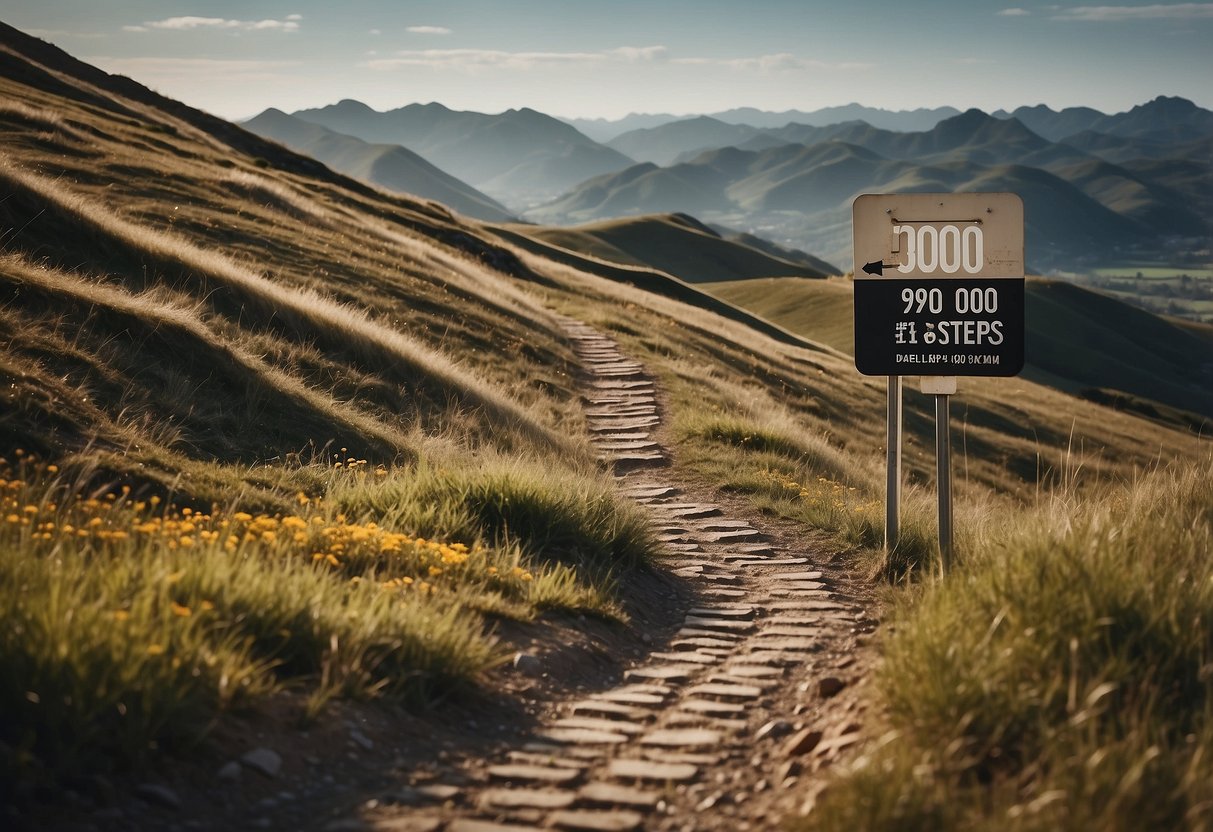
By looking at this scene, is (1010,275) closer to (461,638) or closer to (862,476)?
(461,638)

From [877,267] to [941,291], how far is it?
21.8 inches

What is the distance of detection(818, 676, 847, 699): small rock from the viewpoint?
5.93 m

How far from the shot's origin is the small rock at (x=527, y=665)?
626 cm

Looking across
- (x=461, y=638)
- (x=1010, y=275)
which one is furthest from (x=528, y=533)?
(x=1010, y=275)

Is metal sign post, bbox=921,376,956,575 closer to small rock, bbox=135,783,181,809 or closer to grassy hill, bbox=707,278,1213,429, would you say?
small rock, bbox=135,783,181,809

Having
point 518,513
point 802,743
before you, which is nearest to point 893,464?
point 518,513

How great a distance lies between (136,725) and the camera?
4242 millimetres

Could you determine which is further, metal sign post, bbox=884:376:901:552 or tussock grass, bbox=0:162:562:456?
tussock grass, bbox=0:162:562:456

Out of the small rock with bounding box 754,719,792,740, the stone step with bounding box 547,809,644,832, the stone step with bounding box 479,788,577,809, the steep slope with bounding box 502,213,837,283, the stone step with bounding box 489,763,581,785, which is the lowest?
the small rock with bounding box 754,719,792,740

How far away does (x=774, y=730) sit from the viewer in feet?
18.0

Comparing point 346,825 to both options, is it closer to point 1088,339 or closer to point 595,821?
point 595,821

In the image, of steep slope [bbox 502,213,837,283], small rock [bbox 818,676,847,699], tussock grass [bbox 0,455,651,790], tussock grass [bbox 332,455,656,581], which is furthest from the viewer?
steep slope [bbox 502,213,837,283]

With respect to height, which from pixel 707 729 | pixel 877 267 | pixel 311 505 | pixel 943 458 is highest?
pixel 877 267

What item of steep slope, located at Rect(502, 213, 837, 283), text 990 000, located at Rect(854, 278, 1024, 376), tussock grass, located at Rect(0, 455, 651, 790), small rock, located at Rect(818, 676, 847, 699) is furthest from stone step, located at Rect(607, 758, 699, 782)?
steep slope, located at Rect(502, 213, 837, 283)
